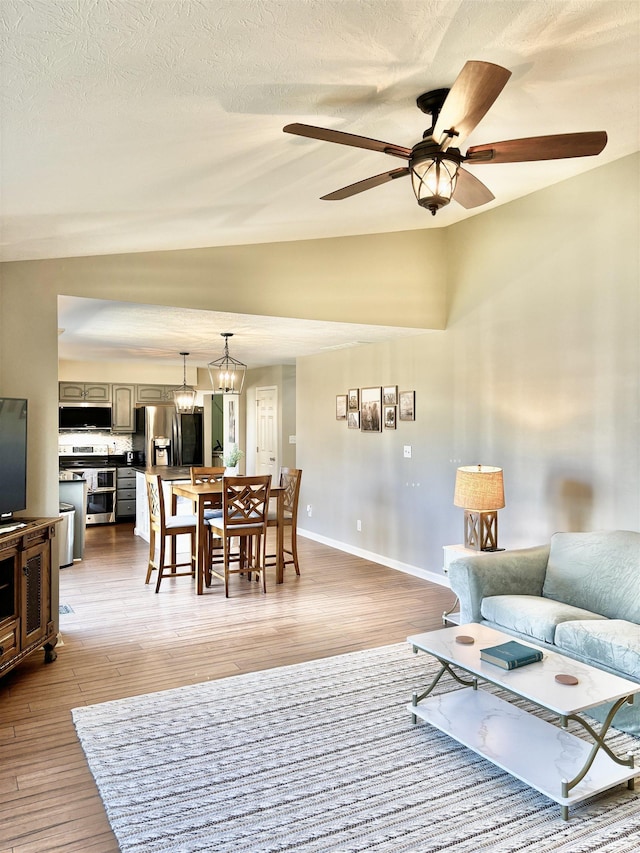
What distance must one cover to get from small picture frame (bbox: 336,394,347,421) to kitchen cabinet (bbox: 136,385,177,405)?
3536mm

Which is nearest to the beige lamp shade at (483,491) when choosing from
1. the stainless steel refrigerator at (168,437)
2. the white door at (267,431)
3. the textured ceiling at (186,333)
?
the textured ceiling at (186,333)

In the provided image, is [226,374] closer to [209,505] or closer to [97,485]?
[209,505]

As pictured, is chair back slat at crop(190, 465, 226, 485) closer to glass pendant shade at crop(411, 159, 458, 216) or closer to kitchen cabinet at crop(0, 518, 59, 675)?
kitchen cabinet at crop(0, 518, 59, 675)

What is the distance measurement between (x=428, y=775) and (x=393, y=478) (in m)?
3.93

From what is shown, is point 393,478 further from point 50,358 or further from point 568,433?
point 50,358

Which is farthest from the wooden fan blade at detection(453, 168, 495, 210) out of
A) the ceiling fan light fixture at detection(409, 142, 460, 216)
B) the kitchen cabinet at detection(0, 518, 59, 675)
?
the kitchen cabinet at detection(0, 518, 59, 675)

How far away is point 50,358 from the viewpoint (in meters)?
4.04

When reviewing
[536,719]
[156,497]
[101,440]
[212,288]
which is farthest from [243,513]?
[101,440]

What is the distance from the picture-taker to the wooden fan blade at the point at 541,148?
218cm

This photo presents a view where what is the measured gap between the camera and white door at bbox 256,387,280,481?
31.4 feet

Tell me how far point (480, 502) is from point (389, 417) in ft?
7.08

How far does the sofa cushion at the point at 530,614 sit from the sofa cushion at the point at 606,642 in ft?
0.31

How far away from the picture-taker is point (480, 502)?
14.5ft

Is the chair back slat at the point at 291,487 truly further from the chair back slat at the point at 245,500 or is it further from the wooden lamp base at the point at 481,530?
the wooden lamp base at the point at 481,530
